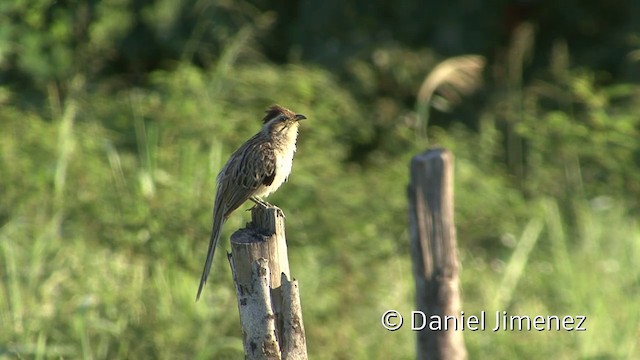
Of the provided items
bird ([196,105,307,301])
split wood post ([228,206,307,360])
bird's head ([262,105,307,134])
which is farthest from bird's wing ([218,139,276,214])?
split wood post ([228,206,307,360])

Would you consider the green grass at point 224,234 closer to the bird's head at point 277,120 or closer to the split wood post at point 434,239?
the bird's head at point 277,120

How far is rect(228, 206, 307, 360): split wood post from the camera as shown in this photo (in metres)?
4.65

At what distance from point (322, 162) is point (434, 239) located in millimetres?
3567

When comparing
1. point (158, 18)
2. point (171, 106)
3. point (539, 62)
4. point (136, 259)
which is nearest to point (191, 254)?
point (136, 259)

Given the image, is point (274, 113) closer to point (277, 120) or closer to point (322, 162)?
point (277, 120)

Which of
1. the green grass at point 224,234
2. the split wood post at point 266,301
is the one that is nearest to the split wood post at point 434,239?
the split wood post at point 266,301

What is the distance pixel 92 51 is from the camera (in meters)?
10.8

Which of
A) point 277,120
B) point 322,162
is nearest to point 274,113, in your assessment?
point 277,120

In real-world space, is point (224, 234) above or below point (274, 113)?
above

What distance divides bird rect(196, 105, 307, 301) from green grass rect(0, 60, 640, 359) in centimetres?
105

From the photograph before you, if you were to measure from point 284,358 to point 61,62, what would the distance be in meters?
6.04

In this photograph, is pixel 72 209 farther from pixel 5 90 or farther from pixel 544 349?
pixel 544 349

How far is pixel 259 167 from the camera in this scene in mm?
6109

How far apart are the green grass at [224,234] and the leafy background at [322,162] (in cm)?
2
